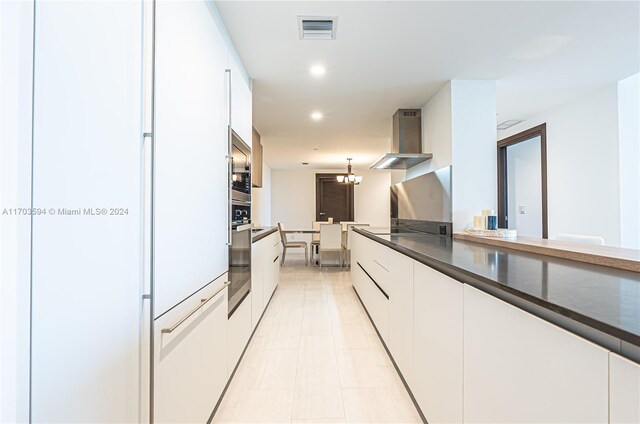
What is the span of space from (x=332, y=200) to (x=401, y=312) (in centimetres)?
693

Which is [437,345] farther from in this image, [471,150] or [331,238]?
[331,238]

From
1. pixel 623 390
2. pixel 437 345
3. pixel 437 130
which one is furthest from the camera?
pixel 437 130

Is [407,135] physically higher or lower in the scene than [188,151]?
higher

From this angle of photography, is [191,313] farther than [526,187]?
No

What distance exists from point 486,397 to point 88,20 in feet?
5.49

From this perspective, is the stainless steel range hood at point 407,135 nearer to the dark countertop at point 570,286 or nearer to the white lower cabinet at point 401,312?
the white lower cabinet at point 401,312

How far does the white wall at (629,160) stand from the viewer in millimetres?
2789

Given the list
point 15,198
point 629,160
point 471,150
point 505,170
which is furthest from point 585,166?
point 15,198

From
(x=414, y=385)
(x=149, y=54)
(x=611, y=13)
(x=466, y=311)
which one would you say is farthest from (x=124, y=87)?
(x=611, y=13)

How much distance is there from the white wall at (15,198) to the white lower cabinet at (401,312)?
1.57 meters

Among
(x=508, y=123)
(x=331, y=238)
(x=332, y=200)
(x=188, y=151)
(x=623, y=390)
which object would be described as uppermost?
(x=508, y=123)

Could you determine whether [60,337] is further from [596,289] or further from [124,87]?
[596,289]

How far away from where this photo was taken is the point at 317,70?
8.13 feet

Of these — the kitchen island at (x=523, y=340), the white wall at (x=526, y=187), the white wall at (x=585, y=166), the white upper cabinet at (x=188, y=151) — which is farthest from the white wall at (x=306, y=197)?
the kitchen island at (x=523, y=340)
